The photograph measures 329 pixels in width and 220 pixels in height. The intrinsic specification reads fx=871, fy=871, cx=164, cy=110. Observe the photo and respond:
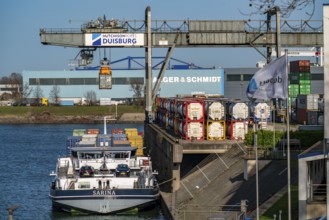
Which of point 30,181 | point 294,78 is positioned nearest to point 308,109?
point 294,78

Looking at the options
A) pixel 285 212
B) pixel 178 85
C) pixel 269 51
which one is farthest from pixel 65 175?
pixel 178 85

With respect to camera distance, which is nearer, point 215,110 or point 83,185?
point 83,185

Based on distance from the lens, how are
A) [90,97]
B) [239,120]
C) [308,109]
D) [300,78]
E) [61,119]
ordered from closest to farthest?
[239,120] → [308,109] → [300,78] → [61,119] → [90,97]

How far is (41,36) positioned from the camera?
6962 cm

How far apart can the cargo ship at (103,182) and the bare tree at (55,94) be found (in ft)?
444

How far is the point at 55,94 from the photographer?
189 m

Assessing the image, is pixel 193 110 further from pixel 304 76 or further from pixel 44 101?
pixel 44 101

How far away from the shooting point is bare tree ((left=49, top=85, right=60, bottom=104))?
18812cm

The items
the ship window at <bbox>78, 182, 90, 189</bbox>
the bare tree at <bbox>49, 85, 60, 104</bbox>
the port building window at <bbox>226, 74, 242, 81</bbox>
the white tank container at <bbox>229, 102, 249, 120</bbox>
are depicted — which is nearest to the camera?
the ship window at <bbox>78, 182, 90, 189</bbox>

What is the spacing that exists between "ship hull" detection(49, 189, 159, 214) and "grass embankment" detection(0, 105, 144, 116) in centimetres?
12932

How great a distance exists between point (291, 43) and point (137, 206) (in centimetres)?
3140

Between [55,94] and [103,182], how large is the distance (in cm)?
14376

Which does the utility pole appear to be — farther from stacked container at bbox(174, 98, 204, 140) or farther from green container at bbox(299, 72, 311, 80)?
green container at bbox(299, 72, 311, 80)

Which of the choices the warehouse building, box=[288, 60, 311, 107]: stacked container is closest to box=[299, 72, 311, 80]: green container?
box=[288, 60, 311, 107]: stacked container
